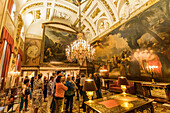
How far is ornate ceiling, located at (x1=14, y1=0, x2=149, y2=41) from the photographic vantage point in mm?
6946

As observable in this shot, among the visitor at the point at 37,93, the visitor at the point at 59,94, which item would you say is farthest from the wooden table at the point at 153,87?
the visitor at the point at 37,93

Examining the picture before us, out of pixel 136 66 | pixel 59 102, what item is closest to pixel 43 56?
pixel 59 102

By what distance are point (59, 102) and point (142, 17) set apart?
702cm

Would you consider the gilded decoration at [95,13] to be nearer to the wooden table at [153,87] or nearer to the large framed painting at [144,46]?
the large framed painting at [144,46]

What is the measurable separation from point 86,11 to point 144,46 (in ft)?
24.7

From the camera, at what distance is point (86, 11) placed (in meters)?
9.78

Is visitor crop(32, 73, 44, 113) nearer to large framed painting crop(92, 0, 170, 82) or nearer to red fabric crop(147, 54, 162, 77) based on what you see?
large framed painting crop(92, 0, 170, 82)

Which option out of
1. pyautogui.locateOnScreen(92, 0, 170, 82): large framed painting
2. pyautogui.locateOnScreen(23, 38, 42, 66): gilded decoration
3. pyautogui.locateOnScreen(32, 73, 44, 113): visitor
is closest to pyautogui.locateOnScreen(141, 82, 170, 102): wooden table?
pyautogui.locateOnScreen(92, 0, 170, 82): large framed painting

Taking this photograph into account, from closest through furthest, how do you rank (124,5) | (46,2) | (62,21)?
(124,5)
(46,2)
(62,21)

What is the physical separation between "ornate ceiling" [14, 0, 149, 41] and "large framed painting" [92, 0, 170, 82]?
1157 millimetres

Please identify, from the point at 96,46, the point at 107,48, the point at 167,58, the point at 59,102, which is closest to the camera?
the point at 59,102

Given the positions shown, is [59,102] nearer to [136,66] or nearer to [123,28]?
[136,66]

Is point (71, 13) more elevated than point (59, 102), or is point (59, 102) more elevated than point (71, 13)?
point (71, 13)

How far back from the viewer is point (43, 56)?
32.2 feet
